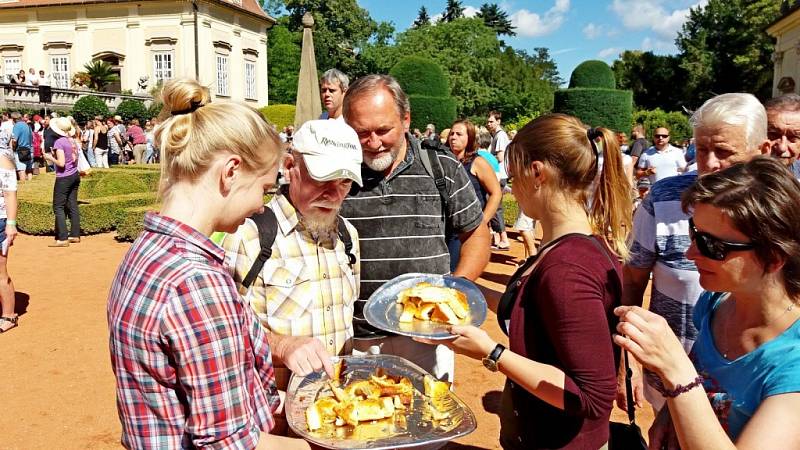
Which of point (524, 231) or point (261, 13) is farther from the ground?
point (261, 13)

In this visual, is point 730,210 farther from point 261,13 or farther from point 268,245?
point 261,13

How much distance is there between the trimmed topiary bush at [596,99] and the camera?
25875mm

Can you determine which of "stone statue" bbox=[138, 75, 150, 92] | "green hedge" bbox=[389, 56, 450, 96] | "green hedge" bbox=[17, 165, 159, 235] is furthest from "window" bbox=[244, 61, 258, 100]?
"green hedge" bbox=[17, 165, 159, 235]

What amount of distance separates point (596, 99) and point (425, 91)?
7.68 metres

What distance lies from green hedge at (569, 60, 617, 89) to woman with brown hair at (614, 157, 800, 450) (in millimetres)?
26857

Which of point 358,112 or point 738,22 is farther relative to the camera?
point 738,22

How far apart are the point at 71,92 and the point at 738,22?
4591 cm

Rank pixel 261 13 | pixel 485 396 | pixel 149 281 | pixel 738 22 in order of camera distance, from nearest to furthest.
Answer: pixel 149 281
pixel 485 396
pixel 261 13
pixel 738 22

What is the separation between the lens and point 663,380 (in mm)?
1497

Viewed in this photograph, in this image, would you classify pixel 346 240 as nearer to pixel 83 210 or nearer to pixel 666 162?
pixel 666 162

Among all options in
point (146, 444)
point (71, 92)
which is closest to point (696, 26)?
point (71, 92)

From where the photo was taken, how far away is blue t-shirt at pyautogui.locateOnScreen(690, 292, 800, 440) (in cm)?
149

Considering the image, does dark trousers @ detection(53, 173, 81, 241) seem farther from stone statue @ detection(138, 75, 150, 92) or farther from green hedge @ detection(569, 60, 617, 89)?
stone statue @ detection(138, 75, 150, 92)

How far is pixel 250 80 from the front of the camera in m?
40.2
